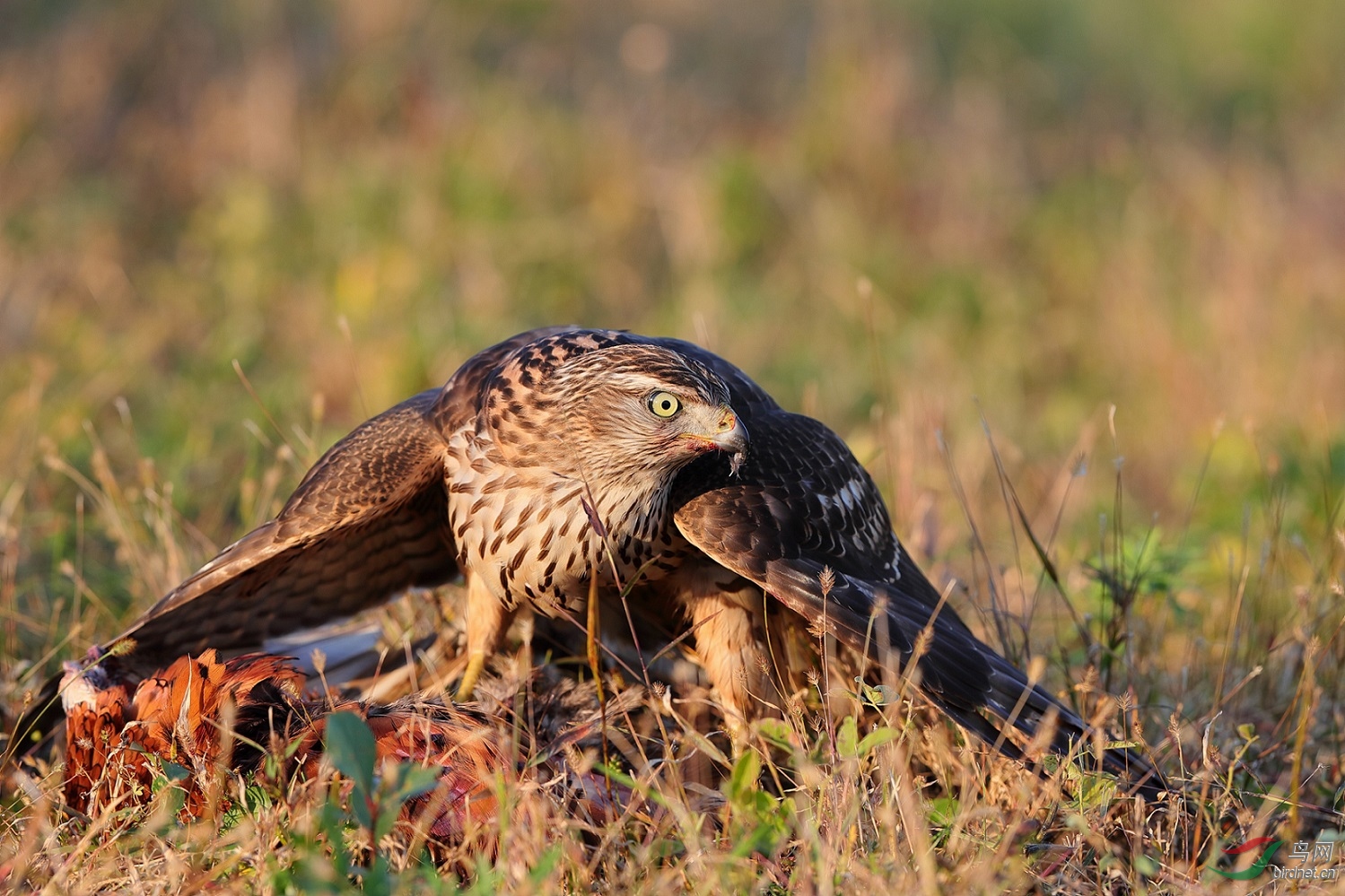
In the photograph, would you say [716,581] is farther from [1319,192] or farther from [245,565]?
[1319,192]

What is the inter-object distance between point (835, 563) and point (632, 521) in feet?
1.61

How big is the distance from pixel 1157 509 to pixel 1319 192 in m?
3.64

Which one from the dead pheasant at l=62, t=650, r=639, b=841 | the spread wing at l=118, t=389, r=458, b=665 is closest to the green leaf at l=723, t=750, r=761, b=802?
the dead pheasant at l=62, t=650, r=639, b=841

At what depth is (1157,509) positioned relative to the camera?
5.97 m

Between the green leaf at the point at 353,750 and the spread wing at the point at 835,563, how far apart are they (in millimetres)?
910

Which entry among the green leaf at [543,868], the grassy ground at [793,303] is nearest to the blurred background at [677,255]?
the grassy ground at [793,303]

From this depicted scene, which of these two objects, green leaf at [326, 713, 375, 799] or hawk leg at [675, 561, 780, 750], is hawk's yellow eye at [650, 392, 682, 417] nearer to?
hawk leg at [675, 561, 780, 750]

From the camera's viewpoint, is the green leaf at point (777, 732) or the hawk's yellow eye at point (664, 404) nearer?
Result: the green leaf at point (777, 732)

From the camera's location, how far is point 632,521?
9.77 feet

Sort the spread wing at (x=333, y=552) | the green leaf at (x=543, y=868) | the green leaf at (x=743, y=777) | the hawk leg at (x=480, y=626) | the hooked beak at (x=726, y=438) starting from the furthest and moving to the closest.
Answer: the hawk leg at (x=480, y=626) < the spread wing at (x=333, y=552) < the hooked beak at (x=726, y=438) < the green leaf at (x=743, y=777) < the green leaf at (x=543, y=868)

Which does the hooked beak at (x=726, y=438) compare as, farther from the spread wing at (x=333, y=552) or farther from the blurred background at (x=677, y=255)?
the blurred background at (x=677, y=255)

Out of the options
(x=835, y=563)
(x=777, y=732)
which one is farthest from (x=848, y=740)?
(x=835, y=563)

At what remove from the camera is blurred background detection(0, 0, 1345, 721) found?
5.02 m

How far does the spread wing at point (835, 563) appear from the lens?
2.79 meters
